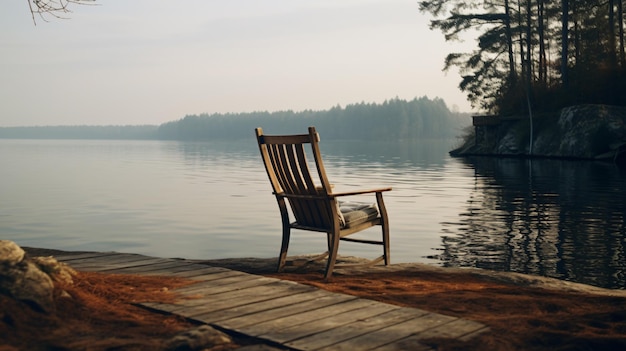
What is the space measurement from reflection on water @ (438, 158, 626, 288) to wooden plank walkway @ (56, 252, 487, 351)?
4.88 meters

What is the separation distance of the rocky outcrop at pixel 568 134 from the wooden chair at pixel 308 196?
35.5 meters

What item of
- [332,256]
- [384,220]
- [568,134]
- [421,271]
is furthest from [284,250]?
[568,134]

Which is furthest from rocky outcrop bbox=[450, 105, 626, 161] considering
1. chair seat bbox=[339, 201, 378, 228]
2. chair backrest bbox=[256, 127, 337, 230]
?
chair backrest bbox=[256, 127, 337, 230]

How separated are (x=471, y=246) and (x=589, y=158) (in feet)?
111

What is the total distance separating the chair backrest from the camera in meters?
6.15

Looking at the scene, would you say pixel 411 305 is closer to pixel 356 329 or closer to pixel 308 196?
pixel 356 329

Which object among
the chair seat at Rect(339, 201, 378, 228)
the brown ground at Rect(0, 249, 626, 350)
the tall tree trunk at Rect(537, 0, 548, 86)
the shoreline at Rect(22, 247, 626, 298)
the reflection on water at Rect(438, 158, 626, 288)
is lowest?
the reflection on water at Rect(438, 158, 626, 288)

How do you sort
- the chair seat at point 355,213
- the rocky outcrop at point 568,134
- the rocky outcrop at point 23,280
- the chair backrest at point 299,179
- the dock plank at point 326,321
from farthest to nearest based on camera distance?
the rocky outcrop at point 568,134, the chair seat at point 355,213, the chair backrest at point 299,179, the rocky outcrop at point 23,280, the dock plank at point 326,321

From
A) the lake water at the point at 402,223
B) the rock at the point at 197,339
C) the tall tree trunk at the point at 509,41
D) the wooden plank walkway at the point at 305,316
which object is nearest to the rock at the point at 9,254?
the wooden plank walkway at the point at 305,316

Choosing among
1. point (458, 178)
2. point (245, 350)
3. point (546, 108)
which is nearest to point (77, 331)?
point (245, 350)

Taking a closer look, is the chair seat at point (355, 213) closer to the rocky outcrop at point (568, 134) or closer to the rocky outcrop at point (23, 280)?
the rocky outcrop at point (23, 280)

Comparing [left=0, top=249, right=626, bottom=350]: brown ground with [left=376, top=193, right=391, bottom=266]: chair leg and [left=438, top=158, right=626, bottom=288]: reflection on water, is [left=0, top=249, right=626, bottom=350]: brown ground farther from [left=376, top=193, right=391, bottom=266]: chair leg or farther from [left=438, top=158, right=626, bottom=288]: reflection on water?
[left=438, top=158, right=626, bottom=288]: reflection on water

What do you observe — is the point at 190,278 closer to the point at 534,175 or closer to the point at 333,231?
the point at 333,231

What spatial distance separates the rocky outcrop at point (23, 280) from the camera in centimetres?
409
